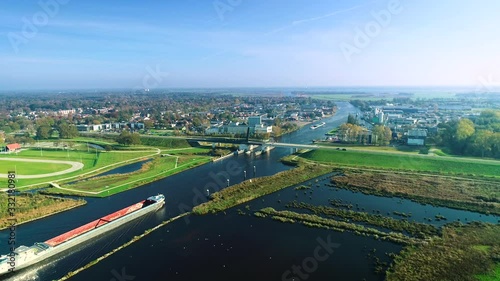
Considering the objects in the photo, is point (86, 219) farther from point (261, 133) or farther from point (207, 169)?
point (261, 133)

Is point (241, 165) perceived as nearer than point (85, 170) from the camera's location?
No

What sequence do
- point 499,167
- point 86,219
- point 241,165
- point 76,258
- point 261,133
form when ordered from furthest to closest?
point 261,133, point 241,165, point 499,167, point 86,219, point 76,258

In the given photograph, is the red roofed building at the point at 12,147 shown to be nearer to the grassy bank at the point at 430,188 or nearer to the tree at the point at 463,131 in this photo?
the grassy bank at the point at 430,188

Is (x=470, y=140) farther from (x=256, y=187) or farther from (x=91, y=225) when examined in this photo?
(x=91, y=225)

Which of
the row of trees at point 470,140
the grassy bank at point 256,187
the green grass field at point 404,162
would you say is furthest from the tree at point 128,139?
the row of trees at point 470,140

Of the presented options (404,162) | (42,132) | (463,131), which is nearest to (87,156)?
(42,132)

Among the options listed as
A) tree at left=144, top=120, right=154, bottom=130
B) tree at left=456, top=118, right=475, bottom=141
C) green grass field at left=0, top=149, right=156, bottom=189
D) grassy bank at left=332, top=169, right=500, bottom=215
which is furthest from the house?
tree at left=144, top=120, right=154, bottom=130

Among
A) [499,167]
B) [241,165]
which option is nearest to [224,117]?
[241,165]
